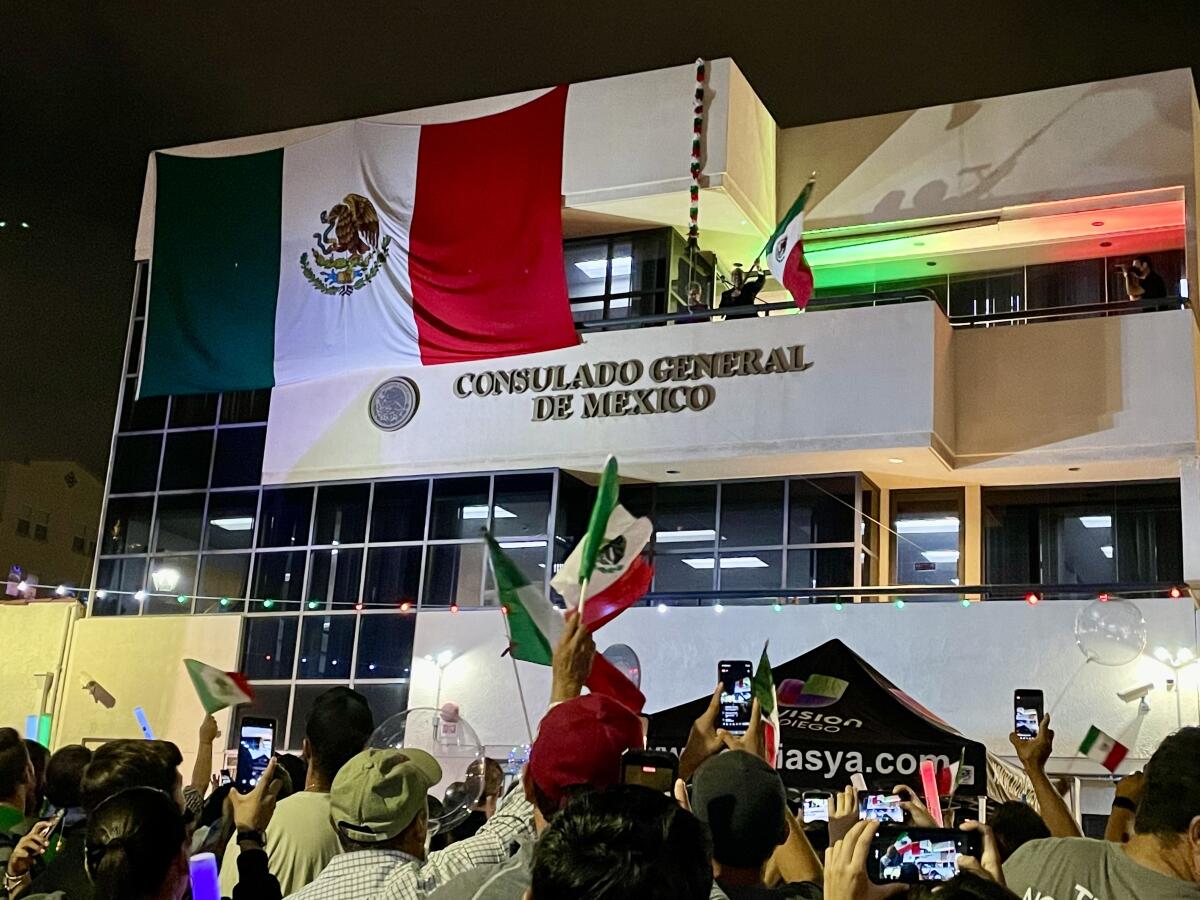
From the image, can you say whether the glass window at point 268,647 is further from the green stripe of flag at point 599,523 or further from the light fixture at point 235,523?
the green stripe of flag at point 599,523

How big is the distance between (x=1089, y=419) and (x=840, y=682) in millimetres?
6742

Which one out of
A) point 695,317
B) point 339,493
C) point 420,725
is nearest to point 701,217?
point 695,317

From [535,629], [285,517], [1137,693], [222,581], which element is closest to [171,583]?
[222,581]

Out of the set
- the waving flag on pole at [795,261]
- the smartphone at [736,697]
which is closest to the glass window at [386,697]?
the waving flag on pole at [795,261]

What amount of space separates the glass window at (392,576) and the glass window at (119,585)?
12.4 feet

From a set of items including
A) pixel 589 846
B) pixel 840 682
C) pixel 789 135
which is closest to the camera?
pixel 589 846

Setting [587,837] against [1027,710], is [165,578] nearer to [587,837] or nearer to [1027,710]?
[1027,710]

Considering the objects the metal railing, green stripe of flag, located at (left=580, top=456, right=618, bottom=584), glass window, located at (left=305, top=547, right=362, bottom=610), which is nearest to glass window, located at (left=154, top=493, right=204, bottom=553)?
glass window, located at (left=305, top=547, right=362, bottom=610)

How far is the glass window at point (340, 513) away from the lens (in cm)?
1936

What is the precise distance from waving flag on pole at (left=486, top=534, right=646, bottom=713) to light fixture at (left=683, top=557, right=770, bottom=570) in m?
11.1

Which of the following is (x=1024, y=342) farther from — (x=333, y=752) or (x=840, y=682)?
(x=333, y=752)

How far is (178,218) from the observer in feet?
65.9

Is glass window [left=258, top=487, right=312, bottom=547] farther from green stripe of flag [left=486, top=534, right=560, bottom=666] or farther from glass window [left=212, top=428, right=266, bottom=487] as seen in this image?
green stripe of flag [left=486, top=534, right=560, bottom=666]

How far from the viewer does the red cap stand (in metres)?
3.48
